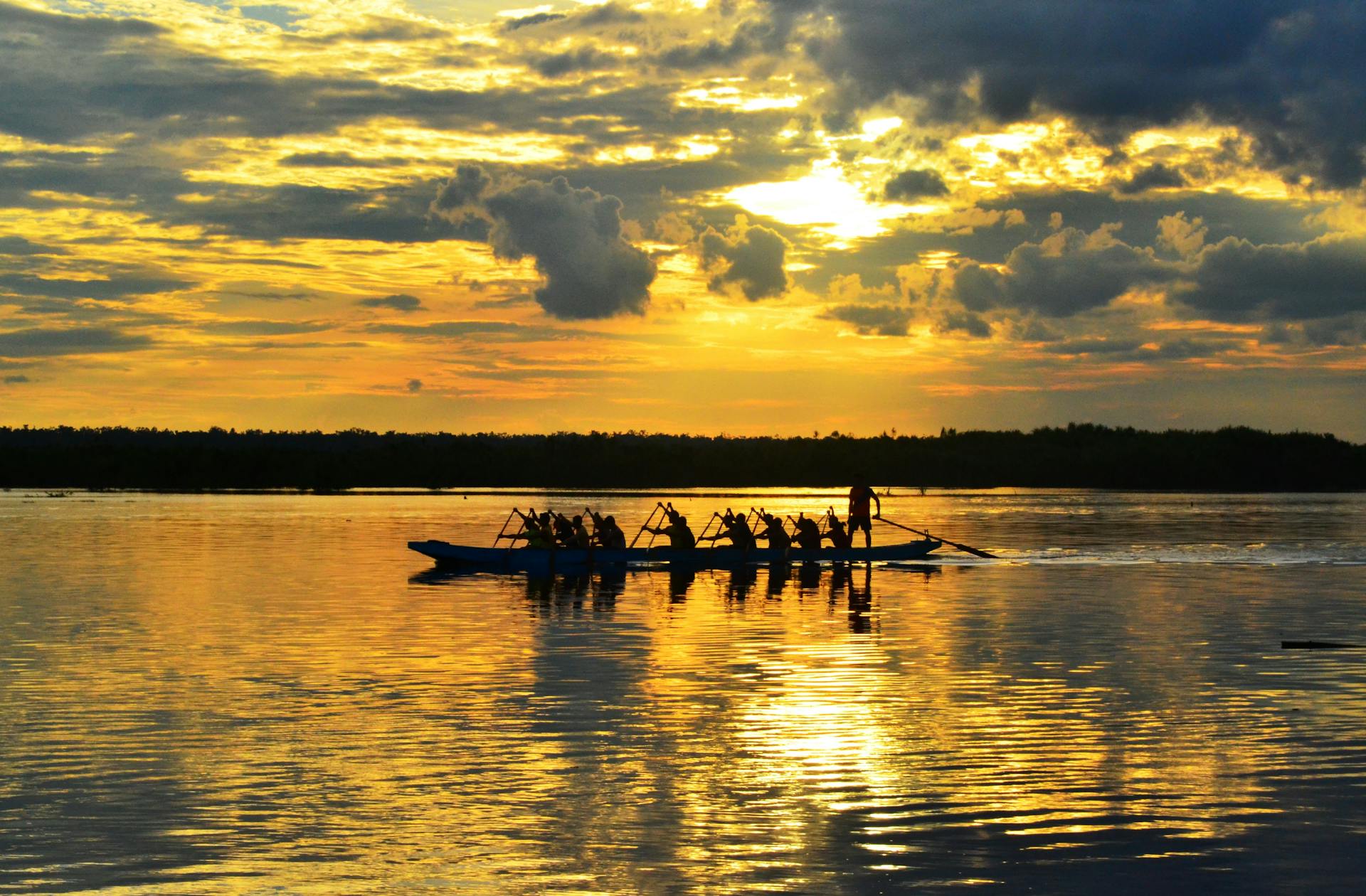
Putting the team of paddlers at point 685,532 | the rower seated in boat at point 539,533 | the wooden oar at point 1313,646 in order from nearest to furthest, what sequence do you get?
the wooden oar at point 1313,646
the rower seated in boat at point 539,533
the team of paddlers at point 685,532

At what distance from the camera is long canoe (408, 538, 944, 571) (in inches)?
1524

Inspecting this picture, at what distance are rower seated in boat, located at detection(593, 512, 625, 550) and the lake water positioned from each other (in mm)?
6301

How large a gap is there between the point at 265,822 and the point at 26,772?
3.23 metres

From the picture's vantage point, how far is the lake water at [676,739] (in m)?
10.5

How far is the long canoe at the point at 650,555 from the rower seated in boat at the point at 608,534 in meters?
0.23

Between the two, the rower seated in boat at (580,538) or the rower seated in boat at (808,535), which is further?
the rower seated in boat at (808,535)

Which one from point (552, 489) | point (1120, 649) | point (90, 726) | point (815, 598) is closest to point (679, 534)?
point (815, 598)

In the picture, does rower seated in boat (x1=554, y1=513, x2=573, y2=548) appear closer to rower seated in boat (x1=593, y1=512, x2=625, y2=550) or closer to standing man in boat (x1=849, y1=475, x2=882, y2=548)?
rower seated in boat (x1=593, y1=512, x2=625, y2=550)

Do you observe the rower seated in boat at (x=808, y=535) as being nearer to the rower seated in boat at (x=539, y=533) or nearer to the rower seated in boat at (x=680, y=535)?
the rower seated in boat at (x=680, y=535)

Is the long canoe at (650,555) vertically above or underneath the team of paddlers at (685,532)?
underneath

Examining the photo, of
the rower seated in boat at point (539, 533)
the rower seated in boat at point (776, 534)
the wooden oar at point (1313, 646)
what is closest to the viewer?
the wooden oar at point (1313, 646)

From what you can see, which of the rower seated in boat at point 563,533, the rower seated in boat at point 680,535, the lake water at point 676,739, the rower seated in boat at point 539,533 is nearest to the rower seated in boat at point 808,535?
the rower seated in boat at point 680,535

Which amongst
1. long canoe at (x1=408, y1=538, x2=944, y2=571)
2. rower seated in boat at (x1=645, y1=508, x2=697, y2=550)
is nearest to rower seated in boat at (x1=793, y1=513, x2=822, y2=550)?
long canoe at (x1=408, y1=538, x2=944, y2=571)

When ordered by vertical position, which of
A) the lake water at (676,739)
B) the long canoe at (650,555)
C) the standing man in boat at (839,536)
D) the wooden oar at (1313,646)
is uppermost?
the standing man in boat at (839,536)
